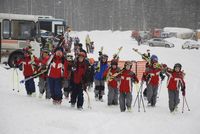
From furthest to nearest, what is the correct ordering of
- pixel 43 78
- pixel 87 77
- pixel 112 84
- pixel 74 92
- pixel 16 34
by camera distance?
pixel 16 34 → pixel 43 78 → pixel 112 84 → pixel 74 92 → pixel 87 77

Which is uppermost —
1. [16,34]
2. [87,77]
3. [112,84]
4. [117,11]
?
[117,11]

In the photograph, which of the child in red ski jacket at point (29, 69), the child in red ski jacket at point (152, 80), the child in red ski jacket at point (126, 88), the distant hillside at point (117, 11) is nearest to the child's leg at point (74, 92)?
the child in red ski jacket at point (126, 88)

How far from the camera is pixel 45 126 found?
28.6 ft

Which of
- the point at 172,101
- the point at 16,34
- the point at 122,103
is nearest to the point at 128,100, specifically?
the point at 122,103

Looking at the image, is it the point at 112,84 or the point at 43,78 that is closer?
the point at 112,84

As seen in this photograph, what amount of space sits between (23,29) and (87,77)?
40.7ft

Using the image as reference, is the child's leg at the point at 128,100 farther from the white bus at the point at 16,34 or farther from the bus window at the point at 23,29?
the bus window at the point at 23,29

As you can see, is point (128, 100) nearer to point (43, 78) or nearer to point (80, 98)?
point (80, 98)

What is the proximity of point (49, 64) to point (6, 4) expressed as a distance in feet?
439

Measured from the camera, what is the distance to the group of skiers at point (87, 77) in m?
11.2

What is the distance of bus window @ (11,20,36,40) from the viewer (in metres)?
22.3

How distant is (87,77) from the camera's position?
1112cm

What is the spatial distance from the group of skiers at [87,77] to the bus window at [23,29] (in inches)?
370

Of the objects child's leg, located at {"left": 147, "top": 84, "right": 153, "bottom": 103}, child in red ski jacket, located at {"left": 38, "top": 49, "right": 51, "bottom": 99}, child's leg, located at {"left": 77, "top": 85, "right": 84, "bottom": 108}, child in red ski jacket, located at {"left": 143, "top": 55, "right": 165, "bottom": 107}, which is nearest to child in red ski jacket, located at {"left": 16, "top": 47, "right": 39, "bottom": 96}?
child in red ski jacket, located at {"left": 38, "top": 49, "right": 51, "bottom": 99}
